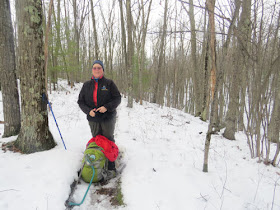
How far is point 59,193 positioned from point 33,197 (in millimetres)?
274

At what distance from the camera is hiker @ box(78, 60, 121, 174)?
262 cm

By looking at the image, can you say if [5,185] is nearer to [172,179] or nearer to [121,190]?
[121,190]

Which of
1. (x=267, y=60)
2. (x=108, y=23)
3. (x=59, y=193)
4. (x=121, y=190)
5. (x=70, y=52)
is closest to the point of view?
(x=59, y=193)

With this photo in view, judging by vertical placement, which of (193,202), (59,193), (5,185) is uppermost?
(5,185)

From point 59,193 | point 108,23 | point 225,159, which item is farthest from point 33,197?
point 108,23

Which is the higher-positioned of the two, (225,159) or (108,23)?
(108,23)

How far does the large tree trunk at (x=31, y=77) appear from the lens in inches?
99.9

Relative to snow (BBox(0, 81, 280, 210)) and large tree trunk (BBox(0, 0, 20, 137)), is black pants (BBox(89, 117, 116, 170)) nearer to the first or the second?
snow (BBox(0, 81, 280, 210))

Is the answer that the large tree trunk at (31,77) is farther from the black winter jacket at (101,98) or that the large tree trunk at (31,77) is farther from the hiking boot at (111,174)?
the hiking boot at (111,174)

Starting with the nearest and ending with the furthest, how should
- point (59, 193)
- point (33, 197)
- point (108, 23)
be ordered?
point (33, 197), point (59, 193), point (108, 23)

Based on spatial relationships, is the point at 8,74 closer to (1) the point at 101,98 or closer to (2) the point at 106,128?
(1) the point at 101,98

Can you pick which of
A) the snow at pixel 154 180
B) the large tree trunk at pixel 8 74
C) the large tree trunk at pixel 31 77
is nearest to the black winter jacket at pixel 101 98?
the large tree trunk at pixel 31 77

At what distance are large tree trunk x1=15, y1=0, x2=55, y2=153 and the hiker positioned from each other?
82 centimetres

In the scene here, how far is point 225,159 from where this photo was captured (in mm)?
3324
